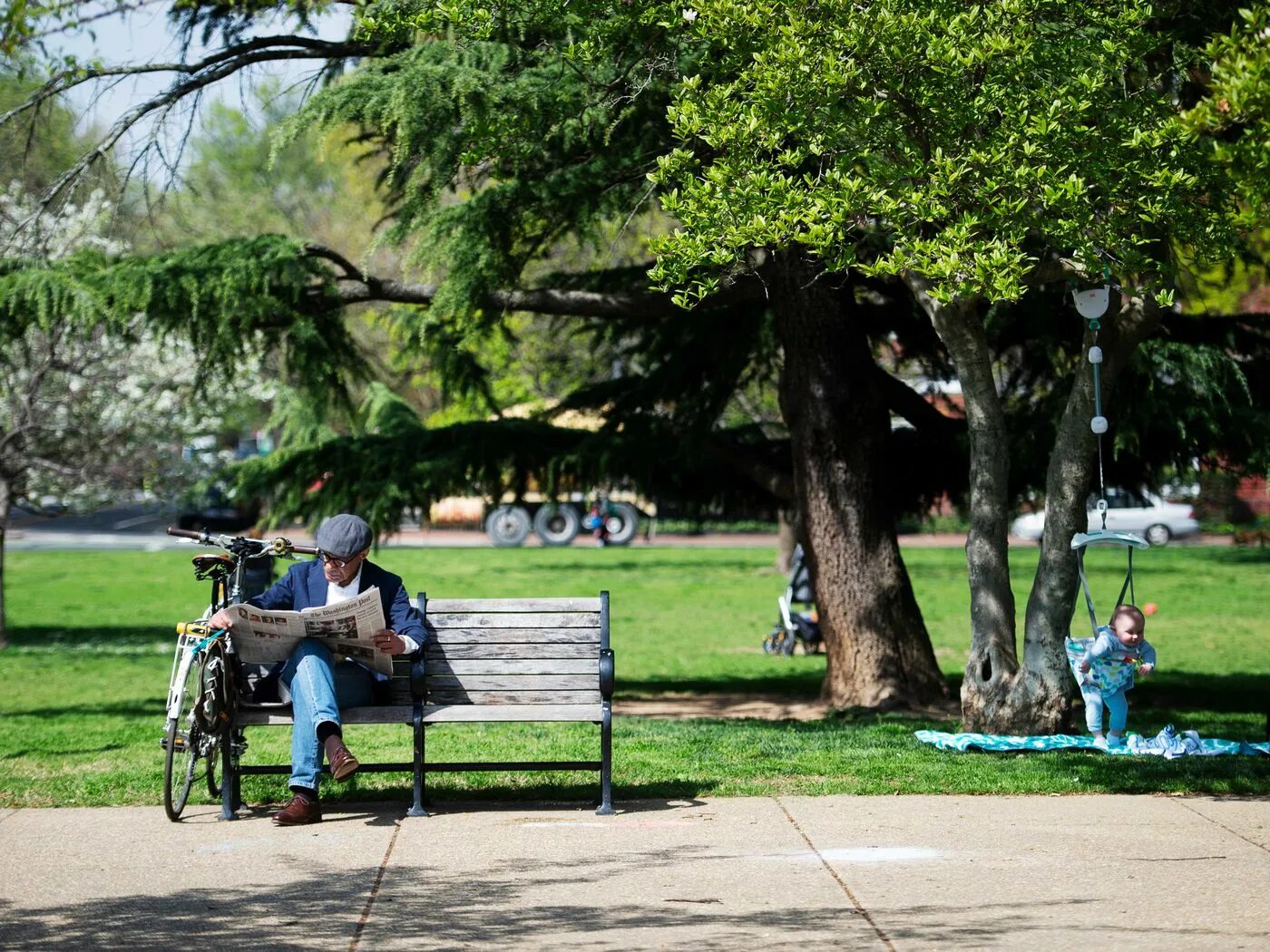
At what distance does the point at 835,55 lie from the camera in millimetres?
7445

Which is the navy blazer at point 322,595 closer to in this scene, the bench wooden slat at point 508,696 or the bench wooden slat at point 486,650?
the bench wooden slat at point 486,650

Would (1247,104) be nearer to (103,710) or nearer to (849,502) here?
(849,502)

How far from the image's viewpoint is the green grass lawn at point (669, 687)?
7.93 meters

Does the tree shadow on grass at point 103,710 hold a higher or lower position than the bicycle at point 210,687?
lower

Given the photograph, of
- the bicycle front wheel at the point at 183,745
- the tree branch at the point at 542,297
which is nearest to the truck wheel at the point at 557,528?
the tree branch at the point at 542,297

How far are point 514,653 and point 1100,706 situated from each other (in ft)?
10.5

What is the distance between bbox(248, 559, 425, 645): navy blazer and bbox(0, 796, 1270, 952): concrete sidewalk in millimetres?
868

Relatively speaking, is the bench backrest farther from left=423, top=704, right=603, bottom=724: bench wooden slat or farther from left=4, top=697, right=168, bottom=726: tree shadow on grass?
left=4, top=697, right=168, bottom=726: tree shadow on grass

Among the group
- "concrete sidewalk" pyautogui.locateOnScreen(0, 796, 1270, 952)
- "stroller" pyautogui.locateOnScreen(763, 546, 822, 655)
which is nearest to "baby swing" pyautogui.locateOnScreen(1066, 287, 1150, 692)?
"concrete sidewalk" pyautogui.locateOnScreen(0, 796, 1270, 952)

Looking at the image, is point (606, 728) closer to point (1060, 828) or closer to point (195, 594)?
point (1060, 828)

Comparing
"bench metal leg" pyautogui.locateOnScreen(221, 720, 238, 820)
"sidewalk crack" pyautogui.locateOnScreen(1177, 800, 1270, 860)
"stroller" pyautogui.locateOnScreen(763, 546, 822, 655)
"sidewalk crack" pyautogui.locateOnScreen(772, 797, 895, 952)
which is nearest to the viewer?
"sidewalk crack" pyautogui.locateOnScreen(772, 797, 895, 952)

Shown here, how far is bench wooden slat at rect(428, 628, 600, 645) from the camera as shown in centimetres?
758

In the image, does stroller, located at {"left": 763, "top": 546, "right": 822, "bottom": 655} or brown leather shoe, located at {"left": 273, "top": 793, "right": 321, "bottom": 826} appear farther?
stroller, located at {"left": 763, "top": 546, "right": 822, "bottom": 655}

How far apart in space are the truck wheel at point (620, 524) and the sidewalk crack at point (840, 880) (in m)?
30.5
